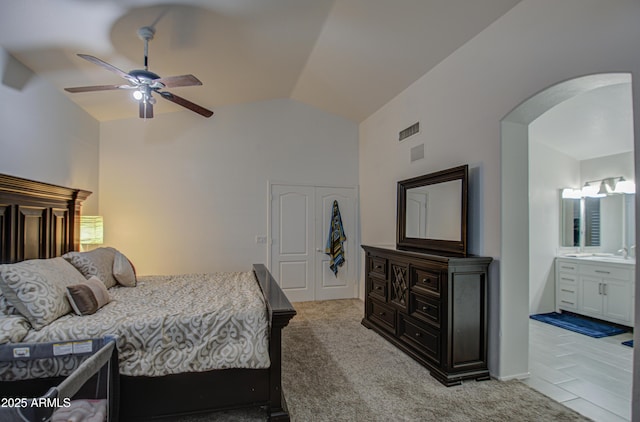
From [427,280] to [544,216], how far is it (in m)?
2.88

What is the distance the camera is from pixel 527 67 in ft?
8.19

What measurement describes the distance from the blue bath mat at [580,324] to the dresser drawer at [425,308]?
7.58 ft

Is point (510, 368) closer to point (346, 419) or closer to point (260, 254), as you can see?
point (346, 419)

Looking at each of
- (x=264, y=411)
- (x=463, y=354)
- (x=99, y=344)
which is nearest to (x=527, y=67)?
(x=463, y=354)

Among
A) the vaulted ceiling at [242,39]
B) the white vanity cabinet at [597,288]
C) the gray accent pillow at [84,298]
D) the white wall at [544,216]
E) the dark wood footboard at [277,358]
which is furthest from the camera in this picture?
the white wall at [544,216]

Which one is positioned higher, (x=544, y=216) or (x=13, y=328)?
(x=544, y=216)

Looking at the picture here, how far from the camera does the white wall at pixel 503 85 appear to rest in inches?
79.1

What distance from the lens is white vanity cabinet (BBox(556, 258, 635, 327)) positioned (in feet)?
12.7

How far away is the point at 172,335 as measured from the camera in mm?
2080

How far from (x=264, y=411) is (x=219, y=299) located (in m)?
0.88

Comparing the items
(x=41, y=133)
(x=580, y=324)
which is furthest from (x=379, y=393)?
(x=41, y=133)

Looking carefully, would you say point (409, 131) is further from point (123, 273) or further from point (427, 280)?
point (123, 273)

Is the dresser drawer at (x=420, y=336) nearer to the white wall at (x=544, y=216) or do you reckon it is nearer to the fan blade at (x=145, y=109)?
the white wall at (x=544, y=216)

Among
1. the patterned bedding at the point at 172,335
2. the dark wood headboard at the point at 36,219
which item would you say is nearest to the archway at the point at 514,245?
the patterned bedding at the point at 172,335
